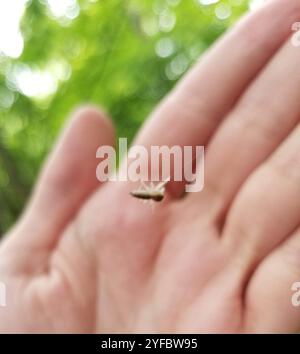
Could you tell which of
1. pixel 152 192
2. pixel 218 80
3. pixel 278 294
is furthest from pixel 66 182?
pixel 278 294

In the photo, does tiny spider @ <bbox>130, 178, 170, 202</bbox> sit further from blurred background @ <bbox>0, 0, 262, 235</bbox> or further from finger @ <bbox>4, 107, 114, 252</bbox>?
blurred background @ <bbox>0, 0, 262, 235</bbox>

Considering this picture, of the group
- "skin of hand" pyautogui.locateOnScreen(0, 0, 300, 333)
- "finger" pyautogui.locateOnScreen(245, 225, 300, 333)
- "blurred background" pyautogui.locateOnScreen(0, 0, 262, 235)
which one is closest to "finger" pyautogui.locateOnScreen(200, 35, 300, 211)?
"skin of hand" pyautogui.locateOnScreen(0, 0, 300, 333)

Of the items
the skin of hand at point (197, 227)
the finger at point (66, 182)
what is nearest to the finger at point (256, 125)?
the skin of hand at point (197, 227)

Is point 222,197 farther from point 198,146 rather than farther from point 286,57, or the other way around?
point 286,57

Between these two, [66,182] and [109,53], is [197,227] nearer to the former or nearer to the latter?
[66,182]

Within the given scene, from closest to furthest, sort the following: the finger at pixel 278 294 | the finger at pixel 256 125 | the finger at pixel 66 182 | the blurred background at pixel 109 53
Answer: the finger at pixel 278 294, the finger at pixel 256 125, the finger at pixel 66 182, the blurred background at pixel 109 53

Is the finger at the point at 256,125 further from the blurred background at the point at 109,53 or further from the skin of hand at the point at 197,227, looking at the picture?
the blurred background at the point at 109,53

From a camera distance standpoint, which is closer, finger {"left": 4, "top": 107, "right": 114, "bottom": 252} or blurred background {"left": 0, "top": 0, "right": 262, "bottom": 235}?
finger {"left": 4, "top": 107, "right": 114, "bottom": 252}

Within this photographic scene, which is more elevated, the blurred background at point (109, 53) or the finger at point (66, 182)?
the blurred background at point (109, 53)
